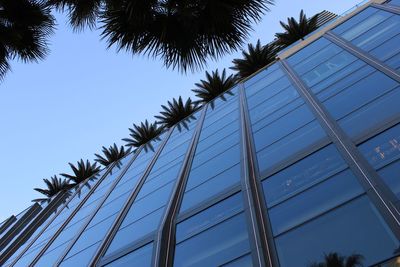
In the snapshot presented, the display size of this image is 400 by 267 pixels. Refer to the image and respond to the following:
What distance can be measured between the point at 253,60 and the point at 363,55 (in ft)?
57.8

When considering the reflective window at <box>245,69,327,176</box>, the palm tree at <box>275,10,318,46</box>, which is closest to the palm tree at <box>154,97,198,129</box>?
the palm tree at <box>275,10,318,46</box>

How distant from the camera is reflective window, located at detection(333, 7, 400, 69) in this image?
1203 centimetres

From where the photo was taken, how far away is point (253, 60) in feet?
101

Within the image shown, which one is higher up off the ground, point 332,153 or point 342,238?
point 332,153

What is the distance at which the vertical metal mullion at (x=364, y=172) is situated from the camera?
5906 millimetres

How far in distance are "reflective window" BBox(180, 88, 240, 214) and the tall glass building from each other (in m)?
0.06

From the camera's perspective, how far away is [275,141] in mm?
11141

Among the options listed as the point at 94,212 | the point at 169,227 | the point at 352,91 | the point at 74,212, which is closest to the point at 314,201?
the point at 169,227

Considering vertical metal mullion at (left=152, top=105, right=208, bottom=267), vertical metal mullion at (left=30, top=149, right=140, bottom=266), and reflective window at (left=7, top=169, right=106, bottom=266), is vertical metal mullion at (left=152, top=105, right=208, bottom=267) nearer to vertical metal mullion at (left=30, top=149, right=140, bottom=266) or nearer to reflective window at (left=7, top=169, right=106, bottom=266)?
vertical metal mullion at (left=30, top=149, right=140, bottom=266)

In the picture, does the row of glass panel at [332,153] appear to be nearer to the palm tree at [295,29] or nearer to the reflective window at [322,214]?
the reflective window at [322,214]

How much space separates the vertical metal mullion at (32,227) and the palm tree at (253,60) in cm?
1323

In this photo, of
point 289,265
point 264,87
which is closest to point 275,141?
point 289,265

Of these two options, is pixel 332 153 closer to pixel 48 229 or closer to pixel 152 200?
pixel 152 200

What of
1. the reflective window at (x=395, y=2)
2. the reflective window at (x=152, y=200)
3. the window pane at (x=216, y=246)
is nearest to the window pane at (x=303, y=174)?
the window pane at (x=216, y=246)
